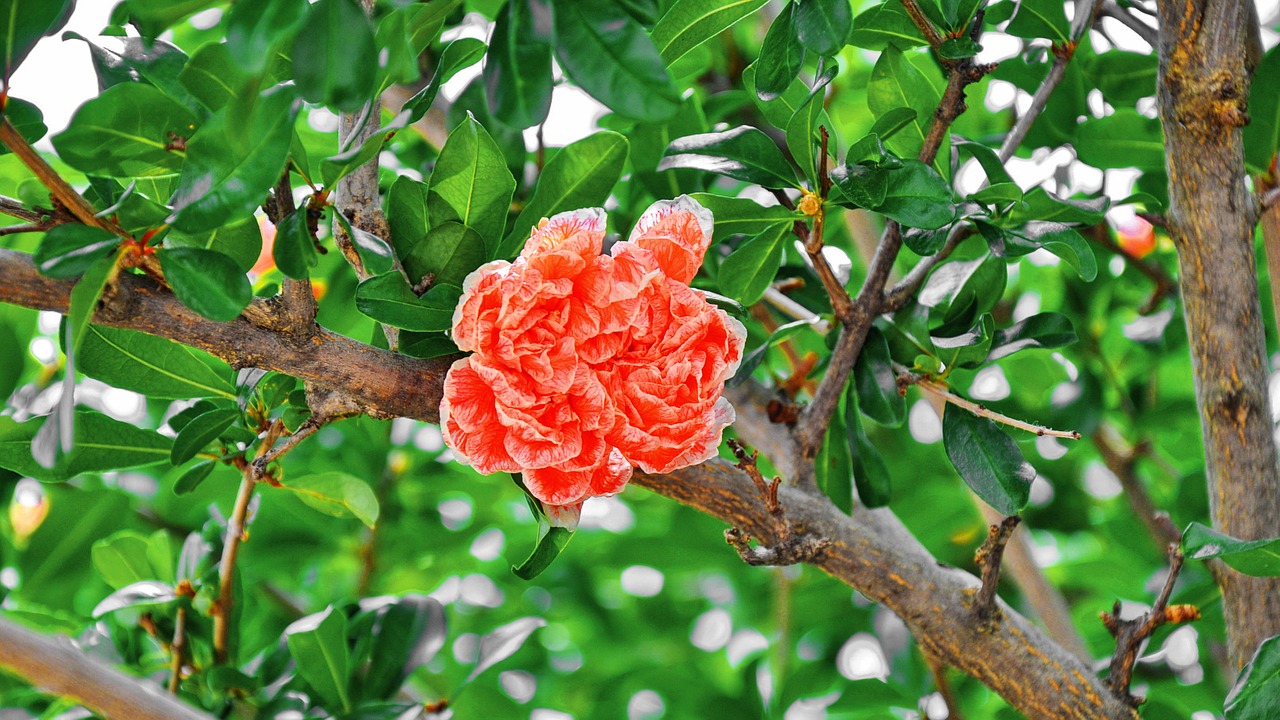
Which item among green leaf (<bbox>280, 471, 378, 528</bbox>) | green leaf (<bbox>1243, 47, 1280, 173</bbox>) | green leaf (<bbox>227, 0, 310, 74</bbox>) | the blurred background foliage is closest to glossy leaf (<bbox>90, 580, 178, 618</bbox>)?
the blurred background foliage

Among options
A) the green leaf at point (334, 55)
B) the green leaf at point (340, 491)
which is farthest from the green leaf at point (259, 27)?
the green leaf at point (340, 491)

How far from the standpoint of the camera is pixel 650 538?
4.66 feet

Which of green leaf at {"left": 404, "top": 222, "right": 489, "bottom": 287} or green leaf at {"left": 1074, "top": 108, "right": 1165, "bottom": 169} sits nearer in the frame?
green leaf at {"left": 404, "top": 222, "right": 489, "bottom": 287}

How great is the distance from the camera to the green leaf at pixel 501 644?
989mm

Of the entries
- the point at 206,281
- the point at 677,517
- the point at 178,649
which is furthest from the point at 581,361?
the point at 677,517

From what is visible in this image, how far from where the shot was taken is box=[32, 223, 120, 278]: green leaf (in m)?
0.54

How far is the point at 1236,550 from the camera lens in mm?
719

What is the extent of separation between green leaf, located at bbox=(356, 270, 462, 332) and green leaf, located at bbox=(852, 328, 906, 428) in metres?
0.34

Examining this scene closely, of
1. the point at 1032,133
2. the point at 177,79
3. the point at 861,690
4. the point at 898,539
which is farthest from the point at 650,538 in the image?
the point at 177,79

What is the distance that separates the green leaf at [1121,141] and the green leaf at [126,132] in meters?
0.75

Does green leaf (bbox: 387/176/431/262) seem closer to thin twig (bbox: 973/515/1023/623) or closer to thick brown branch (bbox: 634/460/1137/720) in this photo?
thick brown branch (bbox: 634/460/1137/720)

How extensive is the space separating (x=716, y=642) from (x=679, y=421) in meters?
1.03

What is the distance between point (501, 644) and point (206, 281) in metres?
0.56

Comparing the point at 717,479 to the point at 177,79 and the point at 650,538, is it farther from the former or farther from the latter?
the point at 650,538
